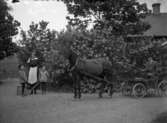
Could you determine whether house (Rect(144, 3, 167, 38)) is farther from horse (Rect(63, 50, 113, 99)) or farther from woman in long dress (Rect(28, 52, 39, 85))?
woman in long dress (Rect(28, 52, 39, 85))

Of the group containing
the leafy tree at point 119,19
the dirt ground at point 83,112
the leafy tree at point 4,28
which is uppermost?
the leafy tree at point 119,19

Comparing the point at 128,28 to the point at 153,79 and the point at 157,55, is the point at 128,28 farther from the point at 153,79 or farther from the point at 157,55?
the point at 153,79

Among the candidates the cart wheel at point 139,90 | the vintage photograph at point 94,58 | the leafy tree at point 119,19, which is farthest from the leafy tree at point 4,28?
the cart wheel at point 139,90

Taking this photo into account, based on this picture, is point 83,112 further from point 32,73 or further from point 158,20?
point 158,20

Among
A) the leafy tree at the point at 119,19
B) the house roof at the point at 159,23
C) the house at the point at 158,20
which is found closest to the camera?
the house at the point at 158,20

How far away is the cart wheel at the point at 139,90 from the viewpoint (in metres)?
9.27

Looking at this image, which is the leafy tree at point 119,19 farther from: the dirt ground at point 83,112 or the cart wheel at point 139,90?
the dirt ground at point 83,112

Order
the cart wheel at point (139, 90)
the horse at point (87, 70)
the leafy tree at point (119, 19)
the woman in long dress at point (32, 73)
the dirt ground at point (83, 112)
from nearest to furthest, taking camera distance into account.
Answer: the dirt ground at point (83, 112)
the horse at point (87, 70)
the cart wheel at point (139, 90)
the woman in long dress at point (32, 73)
the leafy tree at point (119, 19)

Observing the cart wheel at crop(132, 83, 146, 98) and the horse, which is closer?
the horse

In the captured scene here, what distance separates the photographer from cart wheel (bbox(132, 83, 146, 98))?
927cm

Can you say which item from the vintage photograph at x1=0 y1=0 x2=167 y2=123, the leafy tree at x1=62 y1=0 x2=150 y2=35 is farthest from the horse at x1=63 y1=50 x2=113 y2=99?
the leafy tree at x1=62 y1=0 x2=150 y2=35

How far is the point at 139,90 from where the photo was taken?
9406 mm

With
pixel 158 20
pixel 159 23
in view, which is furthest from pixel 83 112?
pixel 158 20

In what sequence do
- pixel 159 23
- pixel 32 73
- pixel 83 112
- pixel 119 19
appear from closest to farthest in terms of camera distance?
1. pixel 83 112
2. pixel 159 23
3. pixel 32 73
4. pixel 119 19
